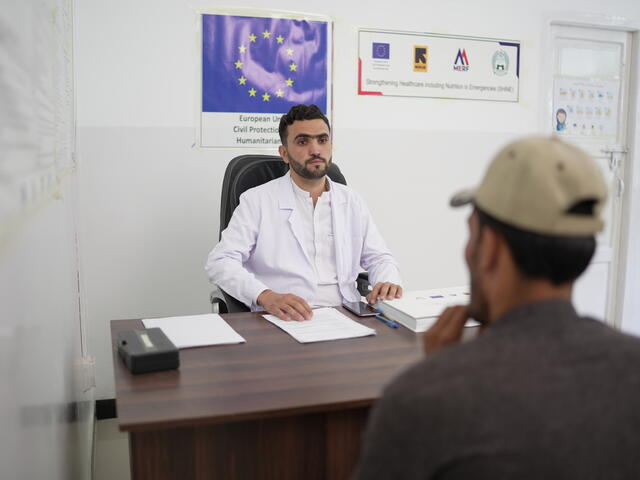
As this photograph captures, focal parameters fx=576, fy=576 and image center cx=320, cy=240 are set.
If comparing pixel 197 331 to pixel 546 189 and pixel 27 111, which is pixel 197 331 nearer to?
pixel 27 111

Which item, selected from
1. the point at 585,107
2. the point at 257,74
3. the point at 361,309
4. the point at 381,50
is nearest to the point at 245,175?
the point at 257,74

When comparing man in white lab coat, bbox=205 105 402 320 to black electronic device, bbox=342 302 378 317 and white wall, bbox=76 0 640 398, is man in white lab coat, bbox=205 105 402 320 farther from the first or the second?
white wall, bbox=76 0 640 398

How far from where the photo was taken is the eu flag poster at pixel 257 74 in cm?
294

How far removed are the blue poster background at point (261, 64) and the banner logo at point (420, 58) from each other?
0.54 meters

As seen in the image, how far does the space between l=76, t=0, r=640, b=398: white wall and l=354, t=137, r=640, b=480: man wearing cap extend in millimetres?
2434

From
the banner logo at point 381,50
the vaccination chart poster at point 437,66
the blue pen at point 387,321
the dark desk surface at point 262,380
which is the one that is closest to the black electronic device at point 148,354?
the dark desk surface at point 262,380

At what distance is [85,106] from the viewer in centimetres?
276

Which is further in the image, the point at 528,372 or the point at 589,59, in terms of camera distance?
the point at 589,59

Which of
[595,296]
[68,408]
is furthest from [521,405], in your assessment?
[595,296]

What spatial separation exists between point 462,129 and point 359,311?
6.47ft

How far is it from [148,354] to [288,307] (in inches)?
21.7

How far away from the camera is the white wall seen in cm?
280

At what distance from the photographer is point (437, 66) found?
3.31 m

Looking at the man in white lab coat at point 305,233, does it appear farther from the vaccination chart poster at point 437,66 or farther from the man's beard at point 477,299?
the man's beard at point 477,299
